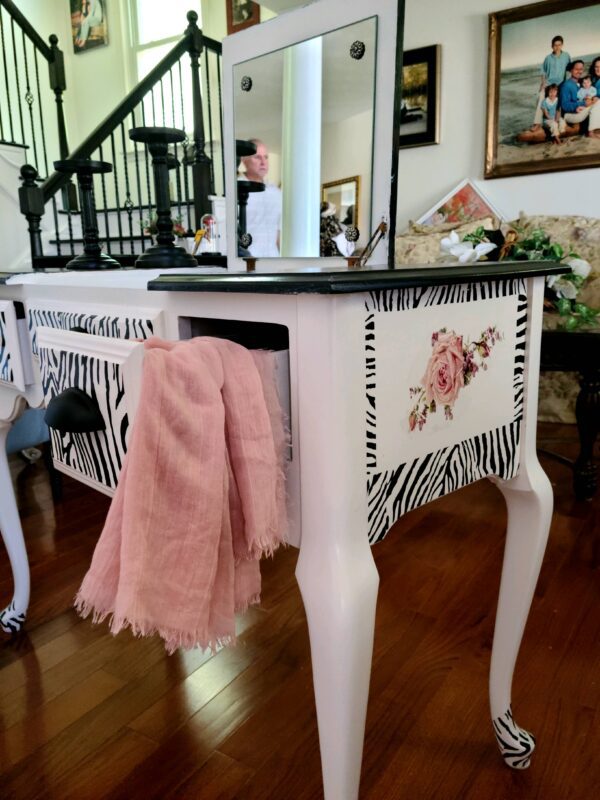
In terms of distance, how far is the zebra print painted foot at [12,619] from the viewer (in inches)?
52.2

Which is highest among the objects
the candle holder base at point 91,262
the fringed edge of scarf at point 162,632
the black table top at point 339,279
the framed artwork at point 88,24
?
the framed artwork at point 88,24

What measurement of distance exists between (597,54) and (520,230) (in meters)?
0.99

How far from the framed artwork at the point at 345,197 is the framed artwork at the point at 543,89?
Result: 8.99ft

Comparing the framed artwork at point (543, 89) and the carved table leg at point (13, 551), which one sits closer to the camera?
the carved table leg at point (13, 551)

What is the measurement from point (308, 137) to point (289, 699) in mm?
1031

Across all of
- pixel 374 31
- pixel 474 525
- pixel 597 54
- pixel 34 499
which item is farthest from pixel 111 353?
pixel 597 54

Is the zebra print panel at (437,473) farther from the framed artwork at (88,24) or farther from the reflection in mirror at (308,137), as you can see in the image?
the framed artwork at (88,24)

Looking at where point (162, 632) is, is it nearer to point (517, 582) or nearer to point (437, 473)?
point (437, 473)

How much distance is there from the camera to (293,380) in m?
0.61

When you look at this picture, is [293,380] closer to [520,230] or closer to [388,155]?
[388,155]

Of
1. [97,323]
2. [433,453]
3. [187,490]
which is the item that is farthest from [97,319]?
[433,453]

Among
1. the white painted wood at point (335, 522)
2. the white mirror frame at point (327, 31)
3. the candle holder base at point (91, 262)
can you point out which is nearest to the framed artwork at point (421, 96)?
the white mirror frame at point (327, 31)

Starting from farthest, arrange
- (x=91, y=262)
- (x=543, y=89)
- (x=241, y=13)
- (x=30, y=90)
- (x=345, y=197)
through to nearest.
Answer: (x=30, y=90) < (x=241, y=13) < (x=543, y=89) < (x=91, y=262) < (x=345, y=197)

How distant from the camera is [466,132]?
347 cm
